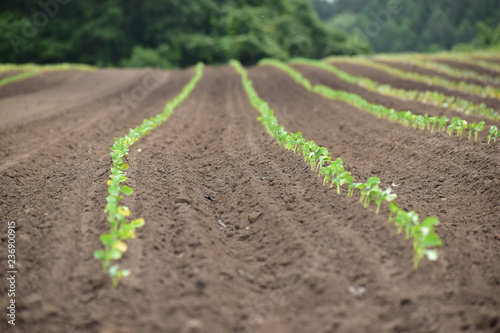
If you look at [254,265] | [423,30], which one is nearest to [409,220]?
[254,265]

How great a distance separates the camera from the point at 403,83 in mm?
15406

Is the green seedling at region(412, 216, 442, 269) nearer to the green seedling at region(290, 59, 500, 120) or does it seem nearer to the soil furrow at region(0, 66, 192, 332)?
the soil furrow at region(0, 66, 192, 332)

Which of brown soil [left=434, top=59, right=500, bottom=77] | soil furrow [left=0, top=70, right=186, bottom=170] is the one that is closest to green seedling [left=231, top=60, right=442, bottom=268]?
soil furrow [left=0, top=70, right=186, bottom=170]

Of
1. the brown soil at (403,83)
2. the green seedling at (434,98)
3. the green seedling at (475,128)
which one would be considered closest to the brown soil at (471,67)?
the brown soil at (403,83)

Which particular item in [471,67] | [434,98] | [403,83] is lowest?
[434,98]

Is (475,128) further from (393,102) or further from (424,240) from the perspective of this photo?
(393,102)

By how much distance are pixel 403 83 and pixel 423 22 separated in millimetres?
65588

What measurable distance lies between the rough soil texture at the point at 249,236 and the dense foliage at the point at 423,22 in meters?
62.3

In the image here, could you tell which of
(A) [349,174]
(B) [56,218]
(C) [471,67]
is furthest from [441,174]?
(C) [471,67]

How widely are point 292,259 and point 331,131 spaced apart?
5.42 metres

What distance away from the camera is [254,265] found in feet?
11.6

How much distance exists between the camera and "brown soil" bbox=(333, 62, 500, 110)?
1103 cm

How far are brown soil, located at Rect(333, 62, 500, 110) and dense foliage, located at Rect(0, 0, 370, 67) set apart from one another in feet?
40.1

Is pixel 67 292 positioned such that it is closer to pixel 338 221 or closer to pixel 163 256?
pixel 163 256
